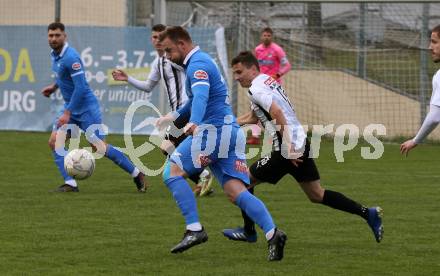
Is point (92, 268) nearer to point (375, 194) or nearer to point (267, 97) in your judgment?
point (267, 97)

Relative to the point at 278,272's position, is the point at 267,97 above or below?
above

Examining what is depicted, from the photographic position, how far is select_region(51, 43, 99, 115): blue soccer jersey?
13383 mm

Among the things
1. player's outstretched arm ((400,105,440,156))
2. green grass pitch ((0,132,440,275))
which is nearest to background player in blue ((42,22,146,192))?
green grass pitch ((0,132,440,275))

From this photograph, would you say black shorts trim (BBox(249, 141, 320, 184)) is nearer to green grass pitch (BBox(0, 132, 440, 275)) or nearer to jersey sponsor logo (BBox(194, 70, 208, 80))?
green grass pitch (BBox(0, 132, 440, 275))

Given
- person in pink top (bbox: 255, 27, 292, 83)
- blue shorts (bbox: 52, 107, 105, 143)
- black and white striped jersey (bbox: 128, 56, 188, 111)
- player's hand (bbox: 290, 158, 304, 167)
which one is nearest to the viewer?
player's hand (bbox: 290, 158, 304, 167)

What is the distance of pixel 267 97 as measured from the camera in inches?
352

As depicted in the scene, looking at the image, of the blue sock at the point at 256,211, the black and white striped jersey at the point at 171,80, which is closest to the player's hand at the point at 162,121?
the blue sock at the point at 256,211

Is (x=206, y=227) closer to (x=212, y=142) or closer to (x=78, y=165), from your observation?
(x=212, y=142)

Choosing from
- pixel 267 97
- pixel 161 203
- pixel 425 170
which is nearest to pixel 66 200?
pixel 161 203

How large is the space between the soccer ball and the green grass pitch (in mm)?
277

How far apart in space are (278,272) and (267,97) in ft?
5.38

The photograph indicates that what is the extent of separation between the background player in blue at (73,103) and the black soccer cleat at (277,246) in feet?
17.2

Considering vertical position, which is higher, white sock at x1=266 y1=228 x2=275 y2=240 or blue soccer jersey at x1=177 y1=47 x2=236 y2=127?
blue soccer jersey at x1=177 y1=47 x2=236 y2=127

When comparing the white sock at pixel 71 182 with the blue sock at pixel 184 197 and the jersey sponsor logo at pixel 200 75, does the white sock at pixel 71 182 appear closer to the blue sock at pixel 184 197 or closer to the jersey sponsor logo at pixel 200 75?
the blue sock at pixel 184 197
